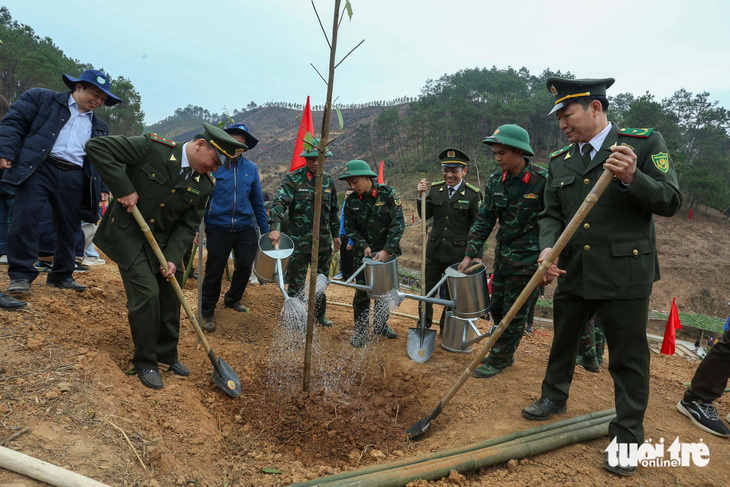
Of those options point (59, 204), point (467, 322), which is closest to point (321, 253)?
point (467, 322)

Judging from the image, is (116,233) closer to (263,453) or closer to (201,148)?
(201,148)

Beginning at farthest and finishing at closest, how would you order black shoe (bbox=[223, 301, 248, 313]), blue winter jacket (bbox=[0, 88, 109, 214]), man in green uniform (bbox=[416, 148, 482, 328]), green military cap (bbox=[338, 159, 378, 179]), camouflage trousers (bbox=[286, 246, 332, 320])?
1. black shoe (bbox=[223, 301, 248, 313])
2. camouflage trousers (bbox=[286, 246, 332, 320])
3. man in green uniform (bbox=[416, 148, 482, 328])
4. green military cap (bbox=[338, 159, 378, 179])
5. blue winter jacket (bbox=[0, 88, 109, 214])

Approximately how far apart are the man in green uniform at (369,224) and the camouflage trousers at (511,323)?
1.22 meters

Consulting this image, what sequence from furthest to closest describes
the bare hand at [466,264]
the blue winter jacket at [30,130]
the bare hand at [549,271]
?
1. the bare hand at [466,264]
2. the blue winter jacket at [30,130]
3. the bare hand at [549,271]

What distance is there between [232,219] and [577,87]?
11.5 feet

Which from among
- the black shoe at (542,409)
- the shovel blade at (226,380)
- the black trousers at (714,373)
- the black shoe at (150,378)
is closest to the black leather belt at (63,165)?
the black shoe at (150,378)

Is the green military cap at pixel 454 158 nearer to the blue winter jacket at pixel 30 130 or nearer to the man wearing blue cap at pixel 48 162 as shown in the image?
the man wearing blue cap at pixel 48 162

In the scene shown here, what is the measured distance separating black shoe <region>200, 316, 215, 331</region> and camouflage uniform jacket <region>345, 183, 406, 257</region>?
1806mm

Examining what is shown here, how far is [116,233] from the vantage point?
3.06 m

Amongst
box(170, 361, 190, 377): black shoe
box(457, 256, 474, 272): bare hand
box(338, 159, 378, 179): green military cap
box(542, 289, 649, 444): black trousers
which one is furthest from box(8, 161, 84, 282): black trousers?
box(542, 289, 649, 444): black trousers

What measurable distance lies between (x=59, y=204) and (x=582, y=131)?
4.37 meters

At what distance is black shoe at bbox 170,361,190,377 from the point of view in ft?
11.4

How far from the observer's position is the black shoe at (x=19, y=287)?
11.8 ft

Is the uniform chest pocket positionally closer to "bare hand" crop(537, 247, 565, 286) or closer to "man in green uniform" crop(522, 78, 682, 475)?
"man in green uniform" crop(522, 78, 682, 475)
